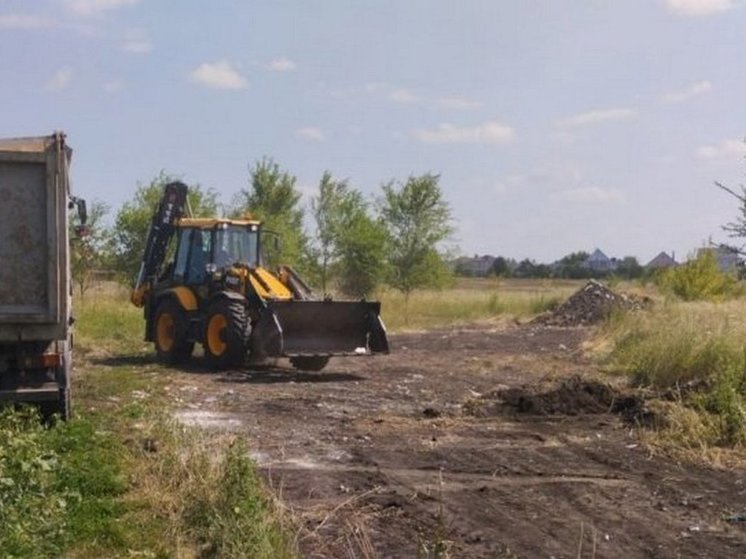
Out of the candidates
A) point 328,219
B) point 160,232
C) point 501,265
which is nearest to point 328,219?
point 328,219

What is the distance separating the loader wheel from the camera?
19734 millimetres

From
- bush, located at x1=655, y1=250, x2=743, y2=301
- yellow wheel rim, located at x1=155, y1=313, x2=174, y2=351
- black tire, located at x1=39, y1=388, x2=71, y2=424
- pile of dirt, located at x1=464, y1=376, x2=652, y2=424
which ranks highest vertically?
bush, located at x1=655, y1=250, x2=743, y2=301

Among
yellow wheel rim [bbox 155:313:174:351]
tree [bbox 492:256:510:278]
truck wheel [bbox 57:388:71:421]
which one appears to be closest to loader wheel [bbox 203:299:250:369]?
yellow wheel rim [bbox 155:313:174:351]

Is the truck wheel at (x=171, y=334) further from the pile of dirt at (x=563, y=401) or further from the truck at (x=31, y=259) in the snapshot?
the truck at (x=31, y=259)

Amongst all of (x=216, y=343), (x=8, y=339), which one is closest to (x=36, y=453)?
(x=8, y=339)

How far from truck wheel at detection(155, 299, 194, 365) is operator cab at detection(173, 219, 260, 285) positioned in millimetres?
585

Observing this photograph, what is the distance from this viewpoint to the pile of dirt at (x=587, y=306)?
1606 inches

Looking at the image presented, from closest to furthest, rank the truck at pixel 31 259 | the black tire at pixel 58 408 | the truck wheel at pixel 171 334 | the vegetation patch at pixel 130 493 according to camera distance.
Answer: the vegetation patch at pixel 130 493 < the truck at pixel 31 259 < the black tire at pixel 58 408 < the truck wheel at pixel 171 334

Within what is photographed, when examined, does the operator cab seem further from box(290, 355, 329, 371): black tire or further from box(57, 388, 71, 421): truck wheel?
box(57, 388, 71, 421): truck wheel

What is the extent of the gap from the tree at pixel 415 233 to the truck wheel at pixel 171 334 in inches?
980

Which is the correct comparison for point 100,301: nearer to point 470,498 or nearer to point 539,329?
point 539,329

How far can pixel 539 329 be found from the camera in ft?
124

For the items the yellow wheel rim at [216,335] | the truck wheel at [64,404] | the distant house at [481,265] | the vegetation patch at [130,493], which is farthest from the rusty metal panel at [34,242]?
the distant house at [481,265]

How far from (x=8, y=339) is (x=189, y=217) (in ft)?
35.7
